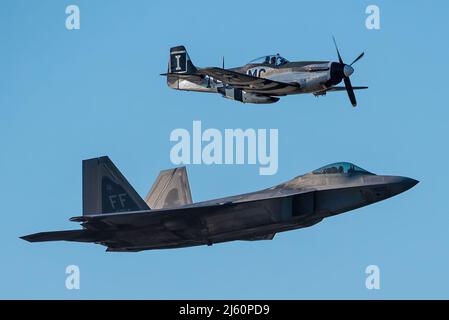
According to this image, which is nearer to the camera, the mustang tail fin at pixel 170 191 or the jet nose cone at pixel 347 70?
the mustang tail fin at pixel 170 191

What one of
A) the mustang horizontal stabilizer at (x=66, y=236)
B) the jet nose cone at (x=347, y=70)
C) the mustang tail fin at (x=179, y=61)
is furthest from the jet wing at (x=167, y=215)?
the mustang tail fin at (x=179, y=61)

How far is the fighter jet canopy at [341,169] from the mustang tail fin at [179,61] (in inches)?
619

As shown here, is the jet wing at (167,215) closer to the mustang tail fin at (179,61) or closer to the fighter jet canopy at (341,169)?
the fighter jet canopy at (341,169)

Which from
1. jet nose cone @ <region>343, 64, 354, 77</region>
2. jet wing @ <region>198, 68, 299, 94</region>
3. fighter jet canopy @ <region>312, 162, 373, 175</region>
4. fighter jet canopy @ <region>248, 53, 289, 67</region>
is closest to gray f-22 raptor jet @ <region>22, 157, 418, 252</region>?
fighter jet canopy @ <region>312, 162, 373, 175</region>

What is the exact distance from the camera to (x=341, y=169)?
131 feet

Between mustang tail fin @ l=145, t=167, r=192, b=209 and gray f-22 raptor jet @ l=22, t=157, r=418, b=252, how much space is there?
366 cm

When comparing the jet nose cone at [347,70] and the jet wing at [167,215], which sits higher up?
the jet nose cone at [347,70]

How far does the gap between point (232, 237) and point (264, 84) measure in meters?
11.2

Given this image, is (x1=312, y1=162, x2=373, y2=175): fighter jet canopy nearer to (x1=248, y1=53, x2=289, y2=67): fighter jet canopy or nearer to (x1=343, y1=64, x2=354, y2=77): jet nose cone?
(x1=343, y1=64, x2=354, y2=77): jet nose cone

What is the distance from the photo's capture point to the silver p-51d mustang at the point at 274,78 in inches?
1918
